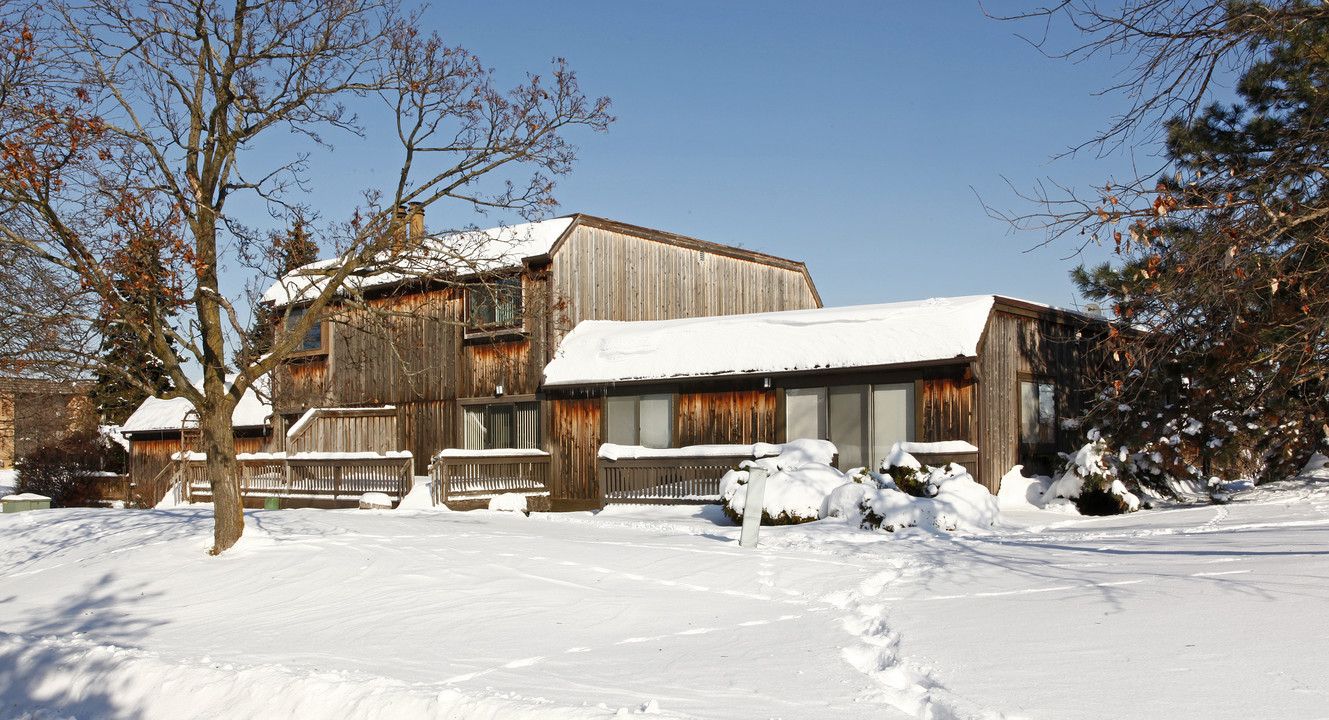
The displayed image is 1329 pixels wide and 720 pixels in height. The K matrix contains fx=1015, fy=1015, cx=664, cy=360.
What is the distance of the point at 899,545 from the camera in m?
13.3

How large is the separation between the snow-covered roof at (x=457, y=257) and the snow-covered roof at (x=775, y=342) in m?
2.40

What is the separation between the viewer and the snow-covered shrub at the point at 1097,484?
17.5 meters

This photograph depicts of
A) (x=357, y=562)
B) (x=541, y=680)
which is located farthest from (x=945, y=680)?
(x=357, y=562)

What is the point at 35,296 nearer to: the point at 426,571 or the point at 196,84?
the point at 196,84

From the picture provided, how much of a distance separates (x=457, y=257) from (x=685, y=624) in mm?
6397

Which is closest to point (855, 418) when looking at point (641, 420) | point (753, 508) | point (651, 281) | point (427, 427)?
point (641, 420)

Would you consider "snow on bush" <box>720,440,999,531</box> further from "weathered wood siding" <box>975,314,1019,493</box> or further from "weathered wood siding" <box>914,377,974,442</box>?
"weathered wood siding" <box>975,314,1019,493</box>

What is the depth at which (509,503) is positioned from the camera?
21.5m

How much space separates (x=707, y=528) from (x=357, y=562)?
628cm

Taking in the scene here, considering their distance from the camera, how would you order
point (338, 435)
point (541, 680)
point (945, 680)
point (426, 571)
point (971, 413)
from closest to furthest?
point (945, 680) < point (541, 680) < point (426, 571) < point (971, 413) < point (338, 435)

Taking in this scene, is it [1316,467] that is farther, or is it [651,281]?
[651,281]

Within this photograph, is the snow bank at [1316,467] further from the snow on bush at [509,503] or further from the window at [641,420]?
the snow on bush at [509,503]

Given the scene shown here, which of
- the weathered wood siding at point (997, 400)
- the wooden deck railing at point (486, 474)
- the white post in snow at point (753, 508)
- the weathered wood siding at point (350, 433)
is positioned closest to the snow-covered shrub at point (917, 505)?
the weathered wood siding at point (997, 400)

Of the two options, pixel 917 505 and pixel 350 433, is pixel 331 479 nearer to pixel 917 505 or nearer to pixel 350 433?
pixel 350 433
